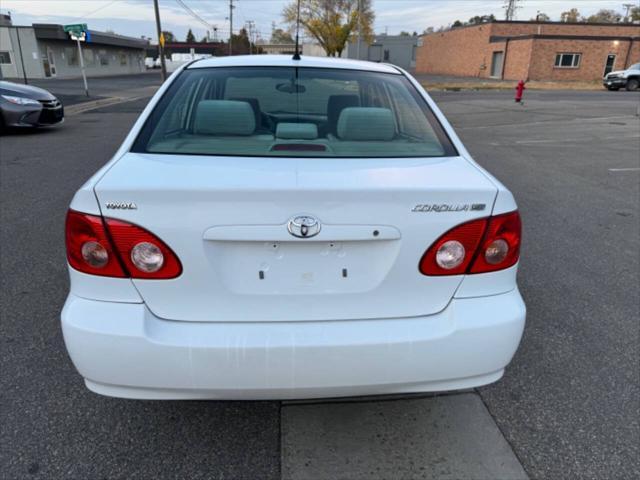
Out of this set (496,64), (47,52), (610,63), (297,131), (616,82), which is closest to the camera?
(297,131)

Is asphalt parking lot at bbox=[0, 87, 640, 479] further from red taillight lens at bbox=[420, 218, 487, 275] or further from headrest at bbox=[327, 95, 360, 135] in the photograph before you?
headrest at bbox=[327, 95, 360, 135]

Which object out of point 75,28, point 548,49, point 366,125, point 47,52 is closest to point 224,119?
point 366,125

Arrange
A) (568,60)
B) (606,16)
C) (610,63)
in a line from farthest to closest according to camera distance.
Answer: (606,16)
(610,63)
(568,60)

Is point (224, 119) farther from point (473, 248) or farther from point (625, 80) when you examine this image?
point (625, 80)

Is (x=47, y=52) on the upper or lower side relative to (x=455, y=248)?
upper

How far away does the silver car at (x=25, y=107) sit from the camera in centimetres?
1072

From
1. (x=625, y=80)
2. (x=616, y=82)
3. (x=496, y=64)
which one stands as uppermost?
(x=496, y=64)

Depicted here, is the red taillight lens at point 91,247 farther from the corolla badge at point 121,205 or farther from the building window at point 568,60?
the building window at point 568,60

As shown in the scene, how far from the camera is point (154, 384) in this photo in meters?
1.83

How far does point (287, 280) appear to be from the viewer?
1826mm

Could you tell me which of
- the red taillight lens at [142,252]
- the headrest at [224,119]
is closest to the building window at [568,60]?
the headrest at [224,119]

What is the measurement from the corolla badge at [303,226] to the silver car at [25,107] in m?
11.4

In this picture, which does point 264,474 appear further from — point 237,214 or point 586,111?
point 586,111

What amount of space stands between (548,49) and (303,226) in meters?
47.6
